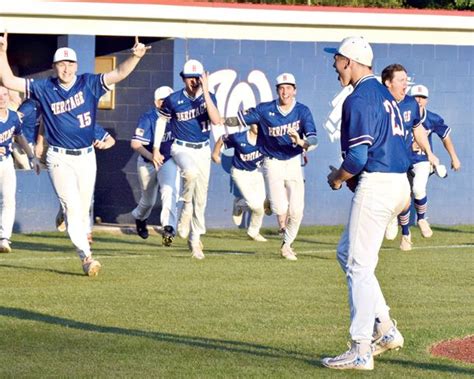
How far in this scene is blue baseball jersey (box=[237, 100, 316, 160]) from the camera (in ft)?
55.9

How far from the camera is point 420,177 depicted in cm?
2006

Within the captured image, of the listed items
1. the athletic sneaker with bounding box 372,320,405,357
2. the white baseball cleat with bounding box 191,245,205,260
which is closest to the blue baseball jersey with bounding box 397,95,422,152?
the white baseball cleat with bounding box 191,245,205,260

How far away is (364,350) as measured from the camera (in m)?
9.45

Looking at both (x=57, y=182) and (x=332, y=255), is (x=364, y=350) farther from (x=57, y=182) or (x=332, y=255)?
(x=332, y=255)

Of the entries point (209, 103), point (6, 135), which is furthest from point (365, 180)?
point (6, 135)

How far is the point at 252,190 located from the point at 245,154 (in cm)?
64

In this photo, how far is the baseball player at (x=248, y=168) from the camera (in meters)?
21.7

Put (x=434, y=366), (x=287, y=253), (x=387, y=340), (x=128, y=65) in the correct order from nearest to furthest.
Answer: (x=434, y=366)
(x=387, y=340)
(x=128, y=65)
(x=287, y=253)

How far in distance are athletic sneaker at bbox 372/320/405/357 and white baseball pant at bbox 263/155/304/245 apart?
7159 mm

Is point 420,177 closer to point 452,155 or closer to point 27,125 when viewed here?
point 452,155

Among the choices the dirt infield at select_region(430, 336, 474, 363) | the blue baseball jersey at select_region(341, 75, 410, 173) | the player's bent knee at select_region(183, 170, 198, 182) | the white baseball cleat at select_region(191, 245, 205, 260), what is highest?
the blue baseball jersey at select_region(341, 75, 410, 173)

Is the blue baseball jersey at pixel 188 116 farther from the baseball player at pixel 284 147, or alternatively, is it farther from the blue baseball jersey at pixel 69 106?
the blue baseball jersey at pixel 69 106

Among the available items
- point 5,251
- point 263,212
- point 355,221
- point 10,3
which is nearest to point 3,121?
point 5,251

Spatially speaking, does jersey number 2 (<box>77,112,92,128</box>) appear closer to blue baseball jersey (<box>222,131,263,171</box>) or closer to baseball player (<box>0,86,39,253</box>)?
baseball player (<box>0,86,39,253</box>)
